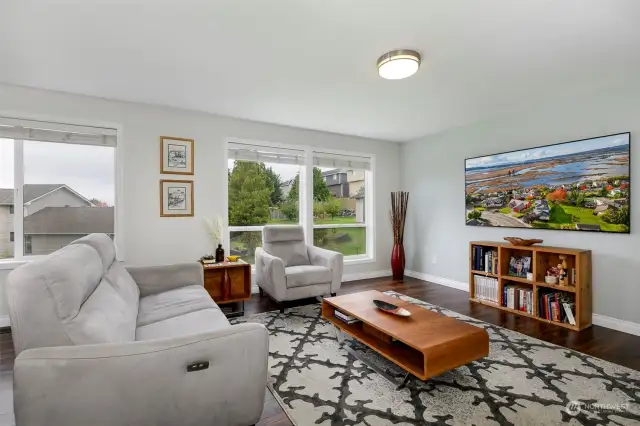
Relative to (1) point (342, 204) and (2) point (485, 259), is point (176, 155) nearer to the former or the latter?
(1) point (342, 204)

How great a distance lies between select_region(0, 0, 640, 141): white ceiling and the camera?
1.99m

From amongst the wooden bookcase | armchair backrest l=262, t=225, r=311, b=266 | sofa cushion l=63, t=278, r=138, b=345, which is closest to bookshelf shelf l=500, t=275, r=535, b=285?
the wooden bookcase

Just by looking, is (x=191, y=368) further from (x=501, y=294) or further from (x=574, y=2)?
(x=501, y=294)

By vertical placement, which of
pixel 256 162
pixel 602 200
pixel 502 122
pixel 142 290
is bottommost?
pixel 142 290

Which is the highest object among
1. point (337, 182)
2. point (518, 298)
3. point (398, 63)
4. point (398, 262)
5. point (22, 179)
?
point (398, 63)

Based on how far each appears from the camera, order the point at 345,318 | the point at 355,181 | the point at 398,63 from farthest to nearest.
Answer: the point at 355,181 → the point at 345,318 → the point at 398,63

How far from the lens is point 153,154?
3764 millimetres

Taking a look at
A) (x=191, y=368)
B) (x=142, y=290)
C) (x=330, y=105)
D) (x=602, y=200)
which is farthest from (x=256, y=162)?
(x=602, y=200)

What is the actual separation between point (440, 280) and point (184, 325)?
3.97 m

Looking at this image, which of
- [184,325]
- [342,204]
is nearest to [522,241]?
[342,204]

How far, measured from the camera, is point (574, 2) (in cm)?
191

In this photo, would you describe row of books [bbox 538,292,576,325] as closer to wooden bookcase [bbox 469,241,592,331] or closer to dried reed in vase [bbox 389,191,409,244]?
wooden bookcase [bbox 469,241,592,331]

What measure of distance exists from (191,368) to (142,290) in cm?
170

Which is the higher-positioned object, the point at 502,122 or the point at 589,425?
the point at 502,122
